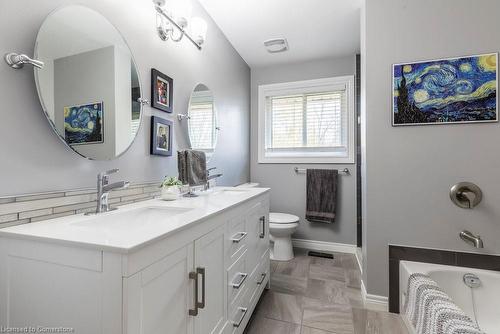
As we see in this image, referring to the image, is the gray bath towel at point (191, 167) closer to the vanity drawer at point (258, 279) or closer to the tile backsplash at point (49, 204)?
the tile backsplash at point (49, 204)

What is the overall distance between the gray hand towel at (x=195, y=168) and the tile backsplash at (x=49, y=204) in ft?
1.39

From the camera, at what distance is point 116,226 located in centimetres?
99

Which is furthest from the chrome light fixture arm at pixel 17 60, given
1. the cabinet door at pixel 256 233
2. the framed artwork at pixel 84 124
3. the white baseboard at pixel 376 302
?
the white baseboard at pixel 376 302

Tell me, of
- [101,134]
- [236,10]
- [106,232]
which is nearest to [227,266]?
[106,232]

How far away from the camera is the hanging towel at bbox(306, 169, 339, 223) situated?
2832 mm

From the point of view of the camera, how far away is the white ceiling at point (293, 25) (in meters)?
2.01

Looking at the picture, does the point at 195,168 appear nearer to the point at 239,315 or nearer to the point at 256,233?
the point at 256,233

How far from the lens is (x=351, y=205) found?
2854 mm

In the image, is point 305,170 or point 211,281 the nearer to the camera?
point 211,281

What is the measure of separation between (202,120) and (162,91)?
1.65 ft

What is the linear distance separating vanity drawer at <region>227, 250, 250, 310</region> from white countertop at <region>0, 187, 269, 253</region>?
0.34 meters

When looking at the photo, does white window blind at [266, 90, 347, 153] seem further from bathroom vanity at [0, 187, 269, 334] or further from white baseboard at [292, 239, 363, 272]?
bathroom vanity at [0, 187, 269, 334]

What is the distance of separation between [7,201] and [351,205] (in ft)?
9.37

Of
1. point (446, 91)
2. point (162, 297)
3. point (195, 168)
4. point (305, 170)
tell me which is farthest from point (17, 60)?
point (305, 170)
